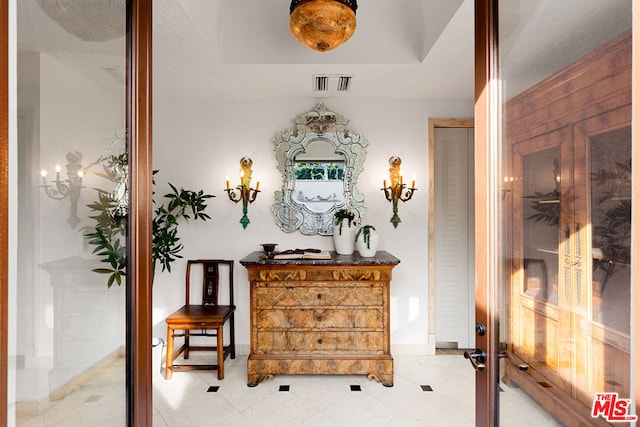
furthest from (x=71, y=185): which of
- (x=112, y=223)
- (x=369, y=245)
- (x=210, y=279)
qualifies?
(x=210, y=279)

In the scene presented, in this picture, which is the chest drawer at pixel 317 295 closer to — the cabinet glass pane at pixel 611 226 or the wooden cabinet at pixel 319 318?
the wooden cabinet at pixel 319 318

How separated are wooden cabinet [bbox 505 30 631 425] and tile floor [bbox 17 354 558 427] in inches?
61.9

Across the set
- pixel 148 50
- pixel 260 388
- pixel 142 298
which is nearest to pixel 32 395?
pixel 142 298

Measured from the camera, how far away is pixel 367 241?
9.85ft

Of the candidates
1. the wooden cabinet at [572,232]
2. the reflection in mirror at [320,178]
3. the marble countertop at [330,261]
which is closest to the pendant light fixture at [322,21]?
the wooden cabinet at [572,232]

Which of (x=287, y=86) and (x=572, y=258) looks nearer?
(x=572, y=258)

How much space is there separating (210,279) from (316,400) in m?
1.46

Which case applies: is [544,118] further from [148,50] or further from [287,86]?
[287,86]

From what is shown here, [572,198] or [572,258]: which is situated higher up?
[572,198]

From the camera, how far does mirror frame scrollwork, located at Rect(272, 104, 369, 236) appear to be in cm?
330

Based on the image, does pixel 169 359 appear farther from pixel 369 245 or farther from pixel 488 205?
pixel 488 205

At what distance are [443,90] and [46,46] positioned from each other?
297cm

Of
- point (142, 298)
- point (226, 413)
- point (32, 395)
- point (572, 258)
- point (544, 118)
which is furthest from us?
point (226, 413)

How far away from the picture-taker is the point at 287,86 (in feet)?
9.86
